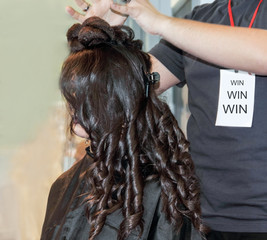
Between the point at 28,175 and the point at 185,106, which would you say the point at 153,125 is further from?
the point at 28,175

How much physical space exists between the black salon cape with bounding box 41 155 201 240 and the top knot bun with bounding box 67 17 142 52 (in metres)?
0.39

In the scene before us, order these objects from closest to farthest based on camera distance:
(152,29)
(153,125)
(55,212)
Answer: (152,29), (153,125), (55,212)

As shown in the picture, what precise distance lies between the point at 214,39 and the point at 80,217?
0.63 meters

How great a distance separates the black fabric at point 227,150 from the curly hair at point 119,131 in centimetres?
7

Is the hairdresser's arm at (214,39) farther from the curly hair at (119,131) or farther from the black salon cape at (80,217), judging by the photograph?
the black salon cape at (80,217)

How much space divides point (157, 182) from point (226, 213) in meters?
0.21

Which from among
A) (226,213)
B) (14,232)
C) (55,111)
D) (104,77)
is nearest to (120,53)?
(104,77)

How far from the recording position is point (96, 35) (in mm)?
1148

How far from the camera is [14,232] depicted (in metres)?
2.12

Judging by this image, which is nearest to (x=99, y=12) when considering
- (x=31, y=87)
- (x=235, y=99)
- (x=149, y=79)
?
(x=149, y=79)

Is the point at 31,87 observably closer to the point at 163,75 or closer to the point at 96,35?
the point at 163,75

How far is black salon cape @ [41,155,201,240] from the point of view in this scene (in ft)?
3.74

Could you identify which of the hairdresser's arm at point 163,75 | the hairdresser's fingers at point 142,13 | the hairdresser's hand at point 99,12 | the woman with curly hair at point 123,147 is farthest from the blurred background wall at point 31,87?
the hairdresser's fingers at point 142,13

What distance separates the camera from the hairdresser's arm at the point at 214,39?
104 centimetres
